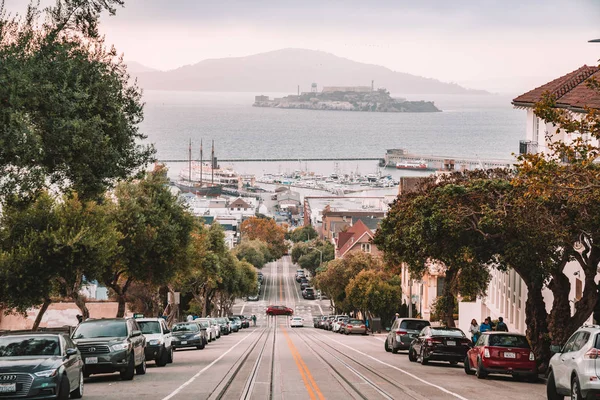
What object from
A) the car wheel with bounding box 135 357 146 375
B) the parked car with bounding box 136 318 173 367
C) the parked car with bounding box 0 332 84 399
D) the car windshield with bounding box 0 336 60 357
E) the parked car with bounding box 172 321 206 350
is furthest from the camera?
the parked car with bounding box 172 321 206 350

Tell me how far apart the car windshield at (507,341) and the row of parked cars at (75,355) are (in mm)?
9906

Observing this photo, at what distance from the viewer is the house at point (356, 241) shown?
413 feet

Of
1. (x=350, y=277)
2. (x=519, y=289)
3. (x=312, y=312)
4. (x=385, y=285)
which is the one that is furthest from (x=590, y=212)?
(x=312, y=312)

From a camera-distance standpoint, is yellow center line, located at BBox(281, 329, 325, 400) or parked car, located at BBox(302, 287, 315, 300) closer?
yellow center line, located at BBox(281, 329, 325, 400)

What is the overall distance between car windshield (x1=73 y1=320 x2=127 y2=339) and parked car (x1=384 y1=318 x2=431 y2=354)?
18044 mm

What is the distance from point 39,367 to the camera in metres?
19.3

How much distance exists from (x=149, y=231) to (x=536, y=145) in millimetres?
17837

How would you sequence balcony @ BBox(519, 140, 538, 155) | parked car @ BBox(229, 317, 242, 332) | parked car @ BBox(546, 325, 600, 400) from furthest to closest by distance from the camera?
1. parked car @ BBox(229, 317, 242, 332)
2. balcony @ BBox(519, 140, 538, 155)
3. parked car @ BBox(546, 325, 600, 400)

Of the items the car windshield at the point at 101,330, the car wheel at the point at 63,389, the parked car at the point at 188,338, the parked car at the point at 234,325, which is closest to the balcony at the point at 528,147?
the parked car at the point at 188,338

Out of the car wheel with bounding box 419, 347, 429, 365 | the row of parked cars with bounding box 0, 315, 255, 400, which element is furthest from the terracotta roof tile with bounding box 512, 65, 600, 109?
the row of parked cars with bounding box 0, 315, 255, 400

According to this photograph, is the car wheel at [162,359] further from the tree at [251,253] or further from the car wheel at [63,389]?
the tree at [251,253]

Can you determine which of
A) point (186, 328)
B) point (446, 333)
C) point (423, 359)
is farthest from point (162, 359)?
point (186, 328)

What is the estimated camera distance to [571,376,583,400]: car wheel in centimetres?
1836

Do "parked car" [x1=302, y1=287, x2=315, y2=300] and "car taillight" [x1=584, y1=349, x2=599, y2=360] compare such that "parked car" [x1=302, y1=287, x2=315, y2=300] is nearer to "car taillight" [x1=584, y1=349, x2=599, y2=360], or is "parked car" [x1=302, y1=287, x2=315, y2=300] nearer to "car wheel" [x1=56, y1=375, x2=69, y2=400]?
"car wheel" [x1=56, y1=375, x2=69, y2=400]
